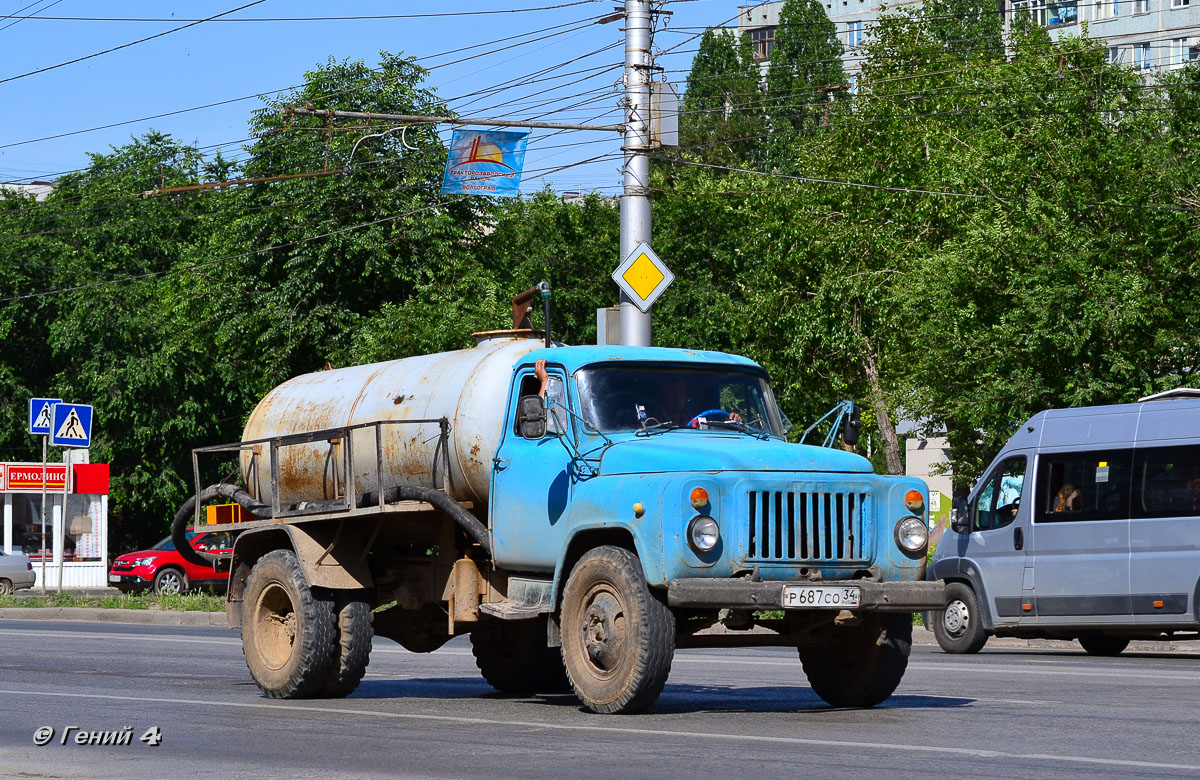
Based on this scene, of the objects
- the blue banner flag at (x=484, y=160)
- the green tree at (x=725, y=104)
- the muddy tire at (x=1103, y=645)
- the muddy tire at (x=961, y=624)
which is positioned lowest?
the muddy tire at (x=1103, y=645)

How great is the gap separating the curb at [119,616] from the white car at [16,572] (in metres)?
11.8

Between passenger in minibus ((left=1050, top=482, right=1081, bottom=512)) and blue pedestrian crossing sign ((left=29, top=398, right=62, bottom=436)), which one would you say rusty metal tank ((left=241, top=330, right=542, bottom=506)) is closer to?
passenger in minibus ((left=1050, top=482, right=1081, bottom=512))

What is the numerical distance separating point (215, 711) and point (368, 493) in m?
1.95

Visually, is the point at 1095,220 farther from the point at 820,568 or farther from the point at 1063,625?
the point at 820,568

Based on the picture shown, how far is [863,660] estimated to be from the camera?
447 inches

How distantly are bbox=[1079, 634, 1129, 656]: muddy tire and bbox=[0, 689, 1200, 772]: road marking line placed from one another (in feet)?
36.3

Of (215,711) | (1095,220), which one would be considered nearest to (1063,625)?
(215,711)

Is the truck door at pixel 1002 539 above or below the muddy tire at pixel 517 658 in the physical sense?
above

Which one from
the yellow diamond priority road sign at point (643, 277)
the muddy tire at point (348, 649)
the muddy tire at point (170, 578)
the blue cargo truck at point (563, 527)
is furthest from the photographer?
the muddy tire at point (170, 578)

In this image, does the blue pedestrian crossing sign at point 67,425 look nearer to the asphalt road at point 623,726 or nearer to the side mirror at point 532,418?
the asphalt road at point 623,726

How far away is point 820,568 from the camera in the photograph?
10.7 meters

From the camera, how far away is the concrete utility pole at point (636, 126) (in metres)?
19.2

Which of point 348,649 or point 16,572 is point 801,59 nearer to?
point 16,572

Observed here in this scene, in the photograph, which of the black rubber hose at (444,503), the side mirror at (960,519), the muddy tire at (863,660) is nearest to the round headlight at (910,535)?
the muddy tire at (863,660)
